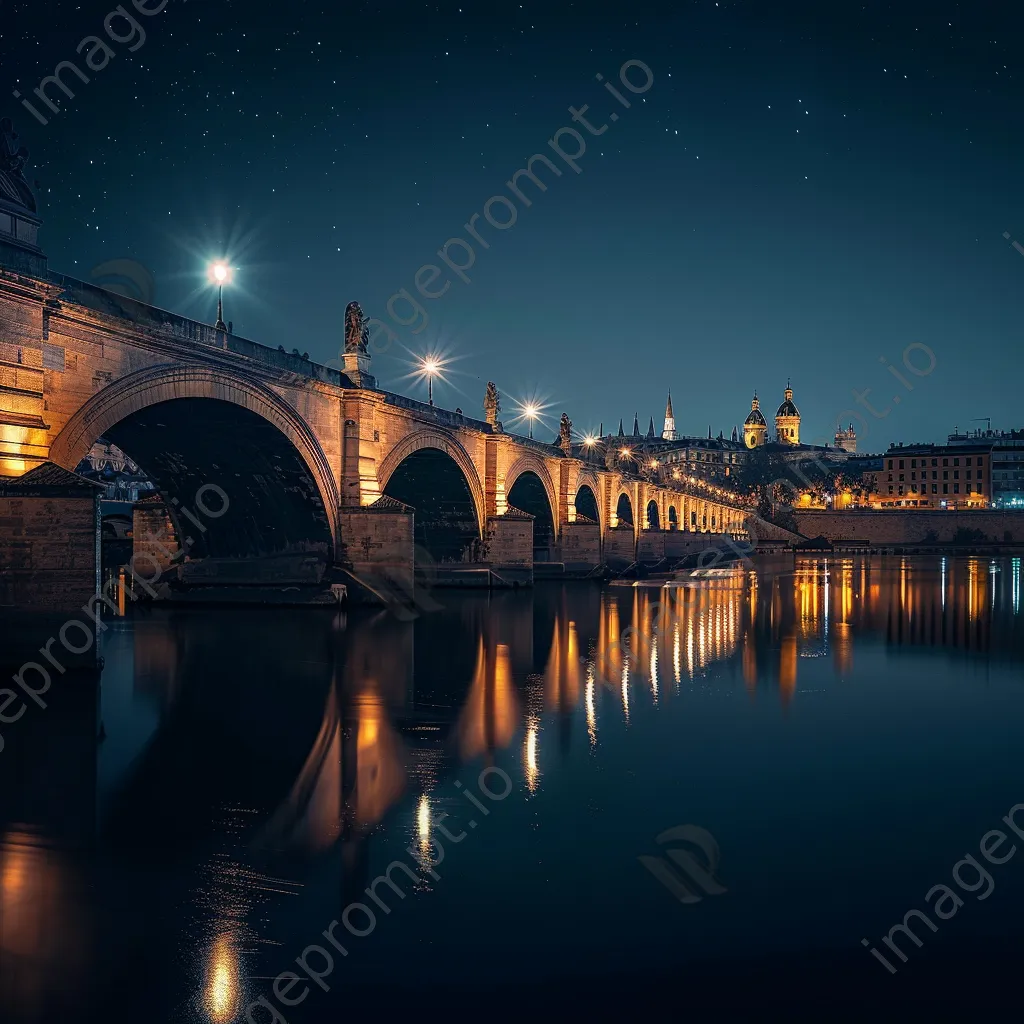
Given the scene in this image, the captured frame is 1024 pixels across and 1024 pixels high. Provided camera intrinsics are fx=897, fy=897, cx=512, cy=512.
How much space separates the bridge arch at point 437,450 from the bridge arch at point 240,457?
342cm

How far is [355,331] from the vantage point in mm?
32750

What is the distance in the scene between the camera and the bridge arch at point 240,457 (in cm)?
2405

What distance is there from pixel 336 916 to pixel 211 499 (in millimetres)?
25511

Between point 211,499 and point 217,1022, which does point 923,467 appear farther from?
point 217,1022

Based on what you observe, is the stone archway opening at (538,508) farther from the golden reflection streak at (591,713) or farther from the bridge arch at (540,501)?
the golden reflection streak at (591,713)

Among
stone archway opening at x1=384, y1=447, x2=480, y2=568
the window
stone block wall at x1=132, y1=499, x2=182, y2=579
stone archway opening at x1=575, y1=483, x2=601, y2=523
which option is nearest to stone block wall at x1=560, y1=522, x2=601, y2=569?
stone archway opening at x1=384, y1=447, x2=480, y2=568

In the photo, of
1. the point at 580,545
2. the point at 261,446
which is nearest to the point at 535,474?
the point at 580,545

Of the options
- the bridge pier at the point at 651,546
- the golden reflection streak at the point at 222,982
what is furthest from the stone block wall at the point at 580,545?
the golden reflection streak at the point at 222,982

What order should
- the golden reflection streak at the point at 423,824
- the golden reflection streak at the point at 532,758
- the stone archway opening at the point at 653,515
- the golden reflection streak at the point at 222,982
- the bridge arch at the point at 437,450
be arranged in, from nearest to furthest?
1. the golden reflection streak at the point at 222,982
2. the golden reflection streak at the point at 423,824
3. the golden reflection streak at the point at 532,758
4. the bridge arch at the point at 437,450
5. the stone archway opening at the point at 653,515

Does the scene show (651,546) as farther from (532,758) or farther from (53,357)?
(532,758)

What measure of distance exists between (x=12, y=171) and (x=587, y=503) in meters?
56.6

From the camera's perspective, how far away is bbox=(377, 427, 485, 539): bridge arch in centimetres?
3381

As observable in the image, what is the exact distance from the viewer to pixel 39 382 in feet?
56.2

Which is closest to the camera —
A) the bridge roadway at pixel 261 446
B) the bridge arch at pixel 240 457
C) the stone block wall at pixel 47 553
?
the stone block wall at pixel 47 553
